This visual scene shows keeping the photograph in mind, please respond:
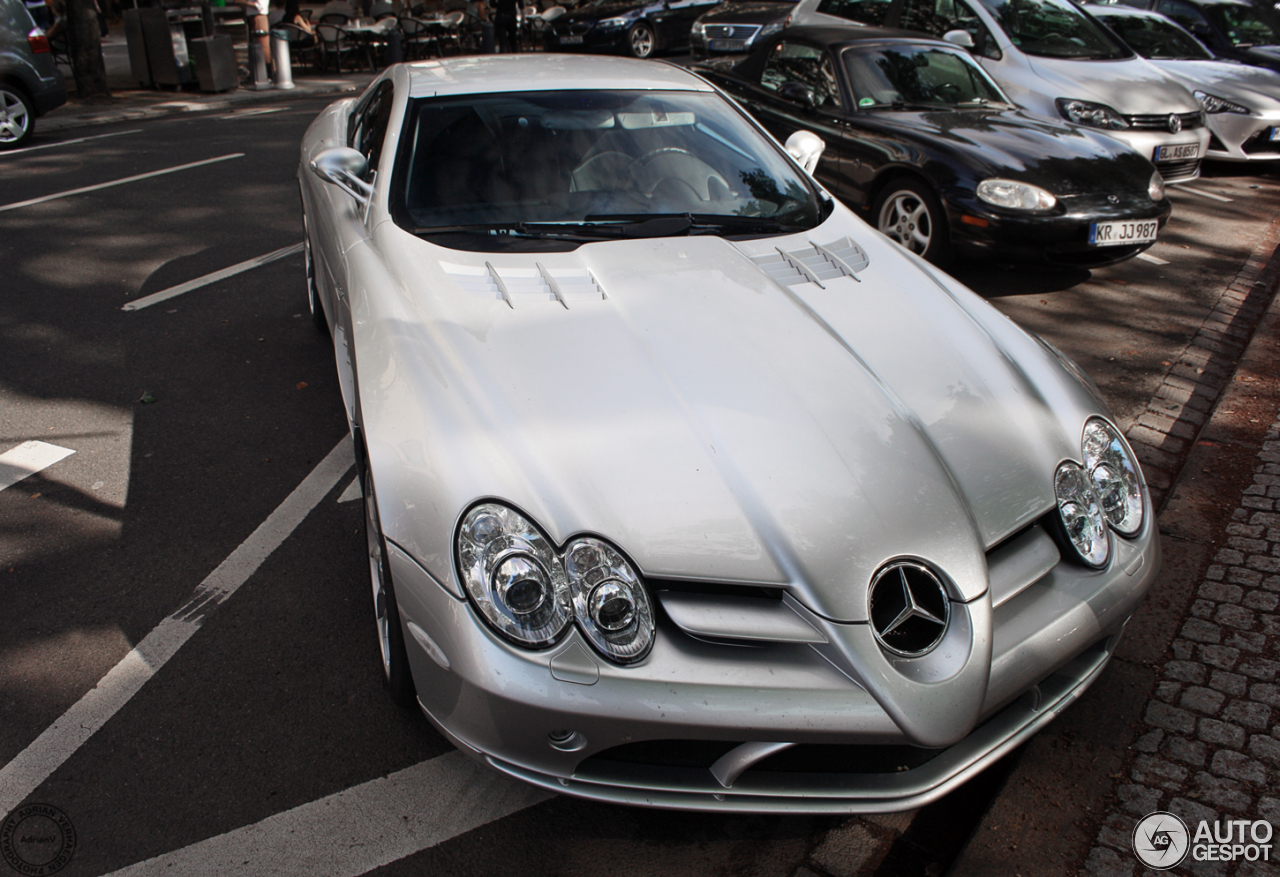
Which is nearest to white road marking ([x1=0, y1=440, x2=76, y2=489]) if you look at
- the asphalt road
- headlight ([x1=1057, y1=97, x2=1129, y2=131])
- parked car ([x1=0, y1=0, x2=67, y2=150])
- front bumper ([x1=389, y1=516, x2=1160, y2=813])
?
the asphalt road

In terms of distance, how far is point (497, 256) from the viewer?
2.96 m

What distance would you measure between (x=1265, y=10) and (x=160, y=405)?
13.4m

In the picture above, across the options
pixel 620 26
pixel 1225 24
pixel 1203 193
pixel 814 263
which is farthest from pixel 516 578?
pixel 620 26

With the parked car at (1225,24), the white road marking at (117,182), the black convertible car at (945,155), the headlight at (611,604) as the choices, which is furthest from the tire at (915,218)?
the parked car at (1225,24)

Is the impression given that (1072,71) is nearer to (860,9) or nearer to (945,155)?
(860,9)

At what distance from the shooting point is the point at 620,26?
1794 cm

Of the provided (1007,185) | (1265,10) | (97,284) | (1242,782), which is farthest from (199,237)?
(1265,10)

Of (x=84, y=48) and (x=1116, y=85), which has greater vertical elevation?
(x=1116, y=85)

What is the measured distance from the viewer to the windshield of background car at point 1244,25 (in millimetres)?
11344

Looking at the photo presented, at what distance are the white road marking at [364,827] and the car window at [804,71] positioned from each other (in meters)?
5.53

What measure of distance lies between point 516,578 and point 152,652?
59.5 inches

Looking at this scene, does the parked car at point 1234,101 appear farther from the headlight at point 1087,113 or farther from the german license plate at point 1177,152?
the headlight at point 1087,113

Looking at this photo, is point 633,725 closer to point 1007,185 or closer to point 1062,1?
point 1007,185

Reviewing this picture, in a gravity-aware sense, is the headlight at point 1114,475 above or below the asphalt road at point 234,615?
above
